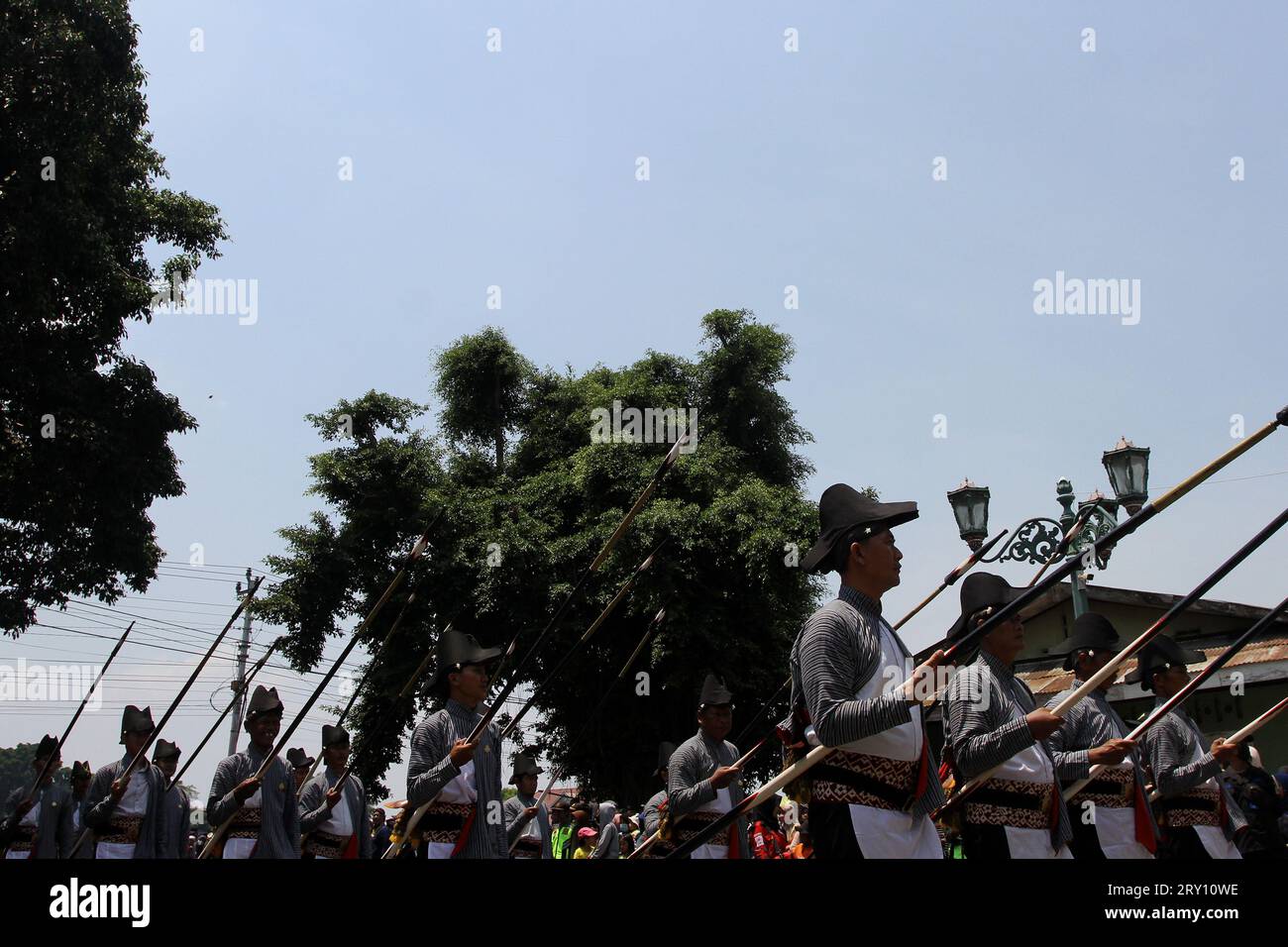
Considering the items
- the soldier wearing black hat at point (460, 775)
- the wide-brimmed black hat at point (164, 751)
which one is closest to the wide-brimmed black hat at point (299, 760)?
the wide-brimmed black hat at point (164, 751)

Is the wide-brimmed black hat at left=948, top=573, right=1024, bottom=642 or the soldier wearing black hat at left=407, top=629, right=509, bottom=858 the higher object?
the wide-brimmed black hat at left=948, top=573, right=1024, bottom=642

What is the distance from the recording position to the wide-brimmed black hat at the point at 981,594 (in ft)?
18.0

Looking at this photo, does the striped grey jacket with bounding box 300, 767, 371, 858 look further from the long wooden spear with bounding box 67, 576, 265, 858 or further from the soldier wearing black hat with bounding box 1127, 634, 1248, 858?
the soldier wearing black hat with bounding box 1127, 634, 1248, 858

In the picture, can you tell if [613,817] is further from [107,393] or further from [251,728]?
[107,393]

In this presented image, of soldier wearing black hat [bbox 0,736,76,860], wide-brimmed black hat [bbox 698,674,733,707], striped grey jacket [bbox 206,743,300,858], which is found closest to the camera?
wide-brimmed black hat [bbox 698,674,733,707]

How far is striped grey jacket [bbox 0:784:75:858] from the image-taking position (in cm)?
1209

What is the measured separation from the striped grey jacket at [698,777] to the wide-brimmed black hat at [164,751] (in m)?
5.62

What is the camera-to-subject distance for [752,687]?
24.0m

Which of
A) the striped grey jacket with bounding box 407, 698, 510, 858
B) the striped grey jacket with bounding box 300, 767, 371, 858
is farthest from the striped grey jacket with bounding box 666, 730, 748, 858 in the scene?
the striped grey jacket with bounding box 300, 767, 371, 858

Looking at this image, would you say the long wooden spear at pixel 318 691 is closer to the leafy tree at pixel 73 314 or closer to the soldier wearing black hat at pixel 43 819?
the soldier wearing black hat at pixel 43 819

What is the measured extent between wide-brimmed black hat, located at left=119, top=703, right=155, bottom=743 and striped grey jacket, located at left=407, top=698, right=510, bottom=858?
16.3 feet

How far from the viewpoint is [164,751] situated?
11492 mm
